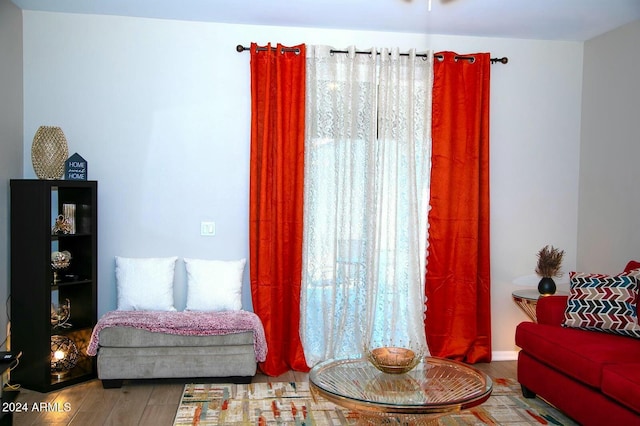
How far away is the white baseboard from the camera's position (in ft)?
16.0

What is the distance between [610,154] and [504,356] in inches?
69.9

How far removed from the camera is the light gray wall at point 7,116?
3.98 m

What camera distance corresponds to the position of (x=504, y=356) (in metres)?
4.90

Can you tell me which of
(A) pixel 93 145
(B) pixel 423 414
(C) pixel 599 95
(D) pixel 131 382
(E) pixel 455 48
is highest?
(E) pixel 455 48

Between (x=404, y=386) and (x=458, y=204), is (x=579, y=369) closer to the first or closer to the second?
(x=404, y=386)

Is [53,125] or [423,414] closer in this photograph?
[423,414]

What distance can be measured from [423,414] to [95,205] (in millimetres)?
2665

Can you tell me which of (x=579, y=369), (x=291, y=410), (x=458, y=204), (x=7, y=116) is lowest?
(x=291, y=410)

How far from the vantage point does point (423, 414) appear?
2.54 meters

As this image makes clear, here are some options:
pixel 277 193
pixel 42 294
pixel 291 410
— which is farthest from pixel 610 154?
pixel 42 294

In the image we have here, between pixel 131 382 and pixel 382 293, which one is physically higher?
pixel 382 293

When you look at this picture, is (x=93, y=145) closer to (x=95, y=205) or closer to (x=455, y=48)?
(x=95, y=205)

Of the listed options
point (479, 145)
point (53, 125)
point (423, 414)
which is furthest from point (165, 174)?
point (423, 414)

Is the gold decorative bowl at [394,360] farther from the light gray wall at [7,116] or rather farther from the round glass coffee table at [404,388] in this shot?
the light gray wall at [7,116]
